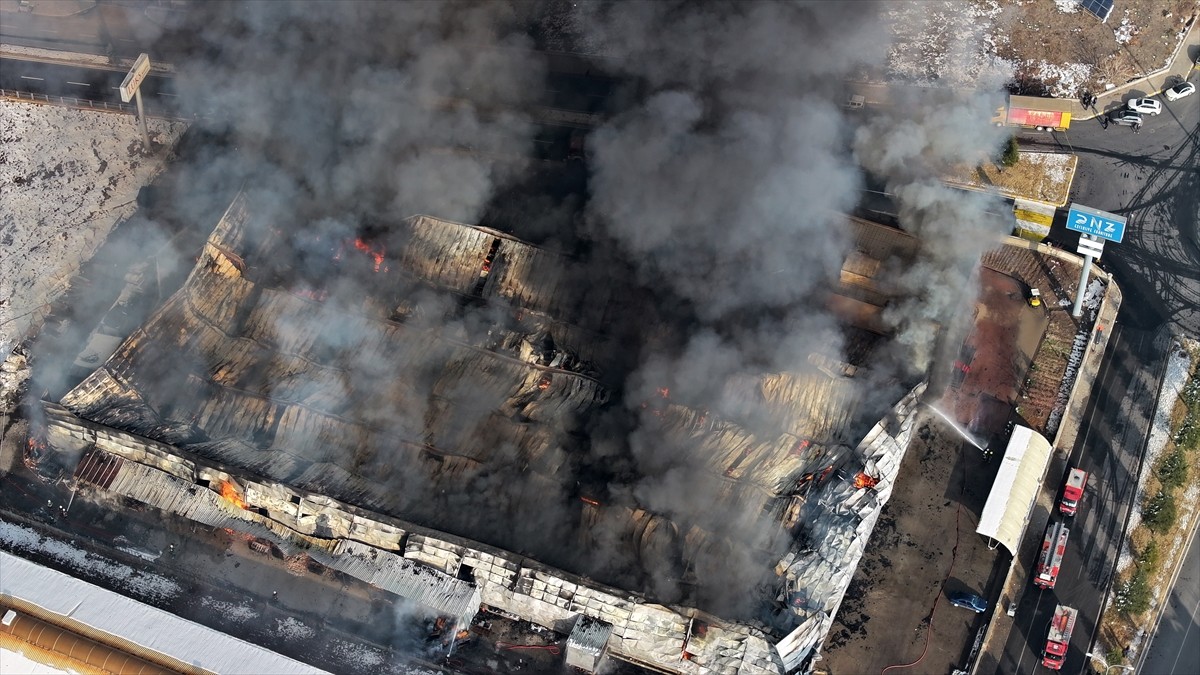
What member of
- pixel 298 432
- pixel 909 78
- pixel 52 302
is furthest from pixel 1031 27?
pixel 52 302

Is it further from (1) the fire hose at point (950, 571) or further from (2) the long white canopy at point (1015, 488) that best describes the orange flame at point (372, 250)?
(2) the long white canopy at point (1015, 488)

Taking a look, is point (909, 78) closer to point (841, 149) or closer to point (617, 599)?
point (841, 149)

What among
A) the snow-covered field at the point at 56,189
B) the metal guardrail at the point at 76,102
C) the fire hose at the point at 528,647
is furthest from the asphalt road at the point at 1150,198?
the metal guardrail at the point at 76,102

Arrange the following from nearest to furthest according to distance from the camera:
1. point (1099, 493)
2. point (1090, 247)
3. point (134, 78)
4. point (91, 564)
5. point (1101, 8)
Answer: point (91, 564), point (1099, 493), point (1090, 247), point (134, 78), point (1101, 8)

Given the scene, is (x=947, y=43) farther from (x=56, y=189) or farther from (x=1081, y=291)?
(x=56, y=189)

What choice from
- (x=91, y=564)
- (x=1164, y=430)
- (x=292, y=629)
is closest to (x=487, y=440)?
(x=292, y=629)

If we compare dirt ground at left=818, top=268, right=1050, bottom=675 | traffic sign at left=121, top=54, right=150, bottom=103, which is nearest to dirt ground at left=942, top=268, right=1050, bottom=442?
dirt ground at left=818, top=268, right=1050, bottom=675

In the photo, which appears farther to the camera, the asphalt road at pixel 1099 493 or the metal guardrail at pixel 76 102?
the metal guardrail at pixel 76 102
